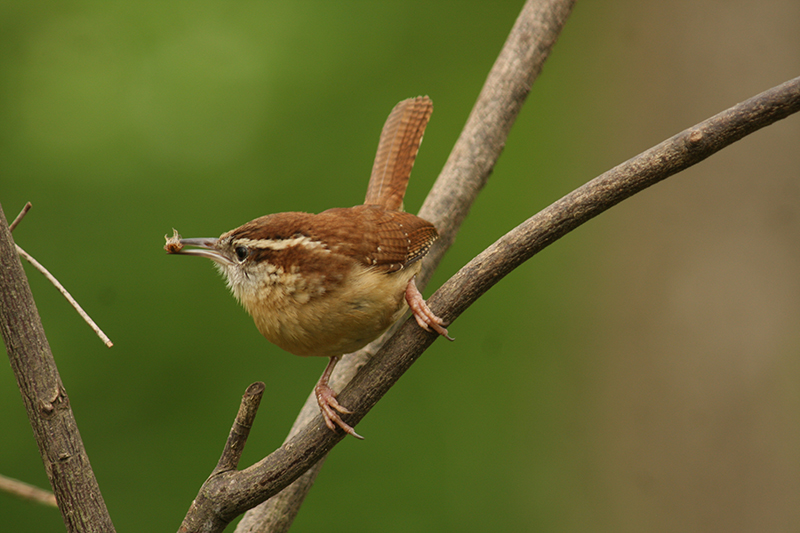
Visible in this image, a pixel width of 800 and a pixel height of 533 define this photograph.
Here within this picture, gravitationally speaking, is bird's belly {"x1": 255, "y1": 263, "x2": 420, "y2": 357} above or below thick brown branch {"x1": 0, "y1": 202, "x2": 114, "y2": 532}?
above

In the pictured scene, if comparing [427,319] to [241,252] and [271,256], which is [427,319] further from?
[241,252]

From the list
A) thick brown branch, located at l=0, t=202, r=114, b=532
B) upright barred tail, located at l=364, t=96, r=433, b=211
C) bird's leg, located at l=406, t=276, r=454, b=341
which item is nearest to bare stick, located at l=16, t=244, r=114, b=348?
thick brown branch, located at l=0, t=202, r=114, b=532

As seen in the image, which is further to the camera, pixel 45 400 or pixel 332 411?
pixel 332 411

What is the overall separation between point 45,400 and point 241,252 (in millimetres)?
744

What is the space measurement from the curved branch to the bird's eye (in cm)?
56

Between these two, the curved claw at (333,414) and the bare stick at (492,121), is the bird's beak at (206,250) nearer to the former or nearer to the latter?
the curved claw at (333,414)

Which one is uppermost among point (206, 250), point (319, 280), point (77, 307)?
point (206, 250)

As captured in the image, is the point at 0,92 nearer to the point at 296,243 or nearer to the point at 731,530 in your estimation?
the point at 296,243

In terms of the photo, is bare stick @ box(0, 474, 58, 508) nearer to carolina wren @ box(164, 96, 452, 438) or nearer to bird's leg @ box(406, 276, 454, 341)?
carolina wren @ box(164, 96, 452, 438)

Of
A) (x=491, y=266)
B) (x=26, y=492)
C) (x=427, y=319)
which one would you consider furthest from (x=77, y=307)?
(x=491, y=266)

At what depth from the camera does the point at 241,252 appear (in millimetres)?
2199

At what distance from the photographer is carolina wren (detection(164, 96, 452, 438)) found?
2.09 m

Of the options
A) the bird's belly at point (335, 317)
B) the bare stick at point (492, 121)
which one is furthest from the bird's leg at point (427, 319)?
the bare stick at point (492, 121)

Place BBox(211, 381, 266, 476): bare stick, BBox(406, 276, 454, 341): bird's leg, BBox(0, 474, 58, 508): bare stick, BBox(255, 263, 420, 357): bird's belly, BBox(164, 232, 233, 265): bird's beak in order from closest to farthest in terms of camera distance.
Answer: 1. BBox(0, 474, 58, 508): bare stick
2. BBox(211, 381, 266, 476): bare stick
3. BBox(406, 276, 454, 341): bird's leg
4. BBox(255, 263, 420, 357): bird's belly
5. BBox(164, 232, 233, 265): bird's beak
